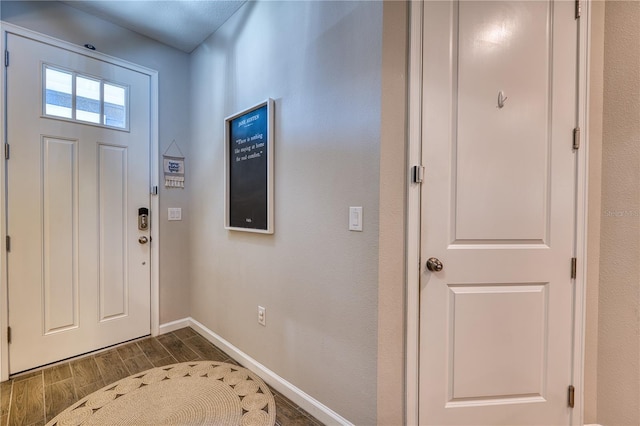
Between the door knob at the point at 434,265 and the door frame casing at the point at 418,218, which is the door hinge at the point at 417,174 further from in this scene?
the door knob at the point at 434,265

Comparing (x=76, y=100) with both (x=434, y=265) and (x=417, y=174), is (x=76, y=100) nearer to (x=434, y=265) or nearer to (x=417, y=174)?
(x=417, y=174)

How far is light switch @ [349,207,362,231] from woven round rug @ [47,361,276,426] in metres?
1.19

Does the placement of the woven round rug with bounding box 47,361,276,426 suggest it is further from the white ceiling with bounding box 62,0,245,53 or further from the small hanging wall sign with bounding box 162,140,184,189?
the white ceiling with bounding box 62,0,245,53

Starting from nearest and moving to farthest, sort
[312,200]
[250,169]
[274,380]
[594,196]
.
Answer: [594,196] → [312,200] → [274,380] → [250,169]

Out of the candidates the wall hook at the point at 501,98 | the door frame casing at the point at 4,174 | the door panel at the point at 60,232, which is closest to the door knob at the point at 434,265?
the wall hook at the point at 501,98

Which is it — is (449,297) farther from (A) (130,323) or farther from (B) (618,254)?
(A) (130,323)

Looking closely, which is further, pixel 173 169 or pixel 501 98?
pixel 173 169

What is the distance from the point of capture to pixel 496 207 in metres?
1.28

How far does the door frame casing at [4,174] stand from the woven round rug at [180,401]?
2.38 ft

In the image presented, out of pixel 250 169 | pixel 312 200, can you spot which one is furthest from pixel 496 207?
pixel 250 169

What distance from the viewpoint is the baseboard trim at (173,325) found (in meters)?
2.53

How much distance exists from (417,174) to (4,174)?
268 centimetres

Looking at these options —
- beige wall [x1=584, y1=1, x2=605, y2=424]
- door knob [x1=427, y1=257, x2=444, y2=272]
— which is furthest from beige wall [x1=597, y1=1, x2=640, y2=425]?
door knob [x1=427, y1=257, x2=444, y2=272]

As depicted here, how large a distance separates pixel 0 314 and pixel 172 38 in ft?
8.27
